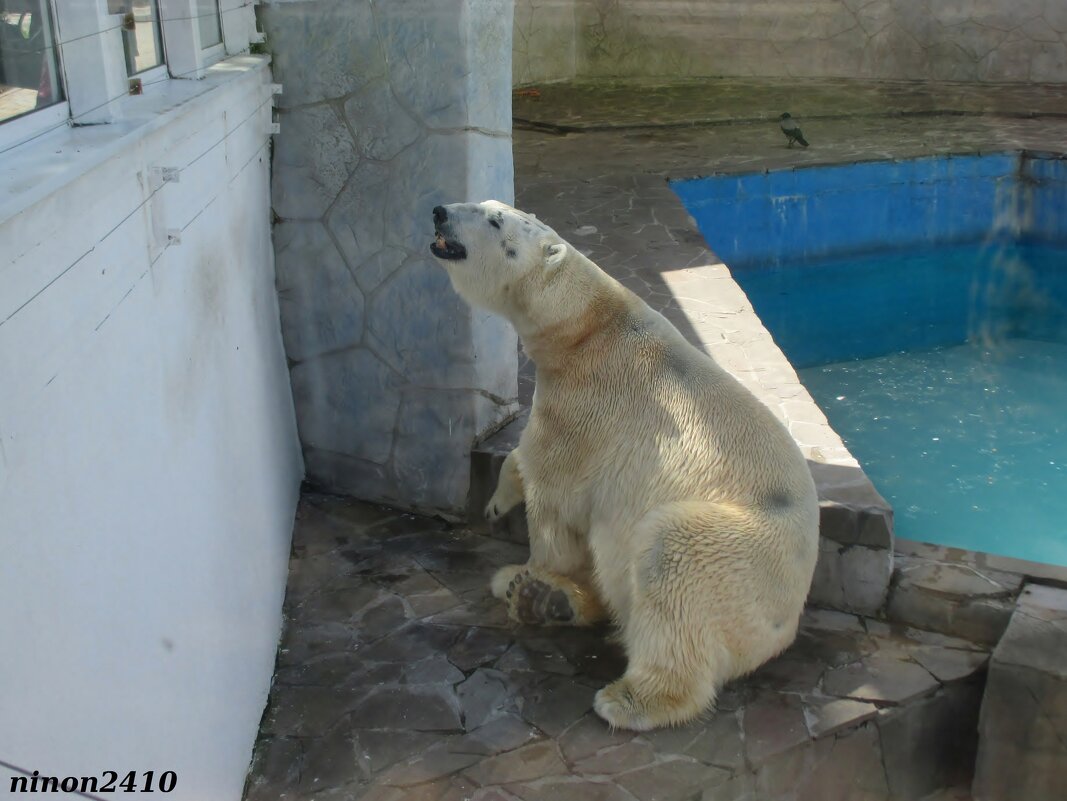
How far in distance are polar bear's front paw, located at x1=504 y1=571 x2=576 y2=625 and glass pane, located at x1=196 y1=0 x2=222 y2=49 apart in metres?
2.02

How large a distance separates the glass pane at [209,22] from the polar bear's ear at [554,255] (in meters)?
1.31

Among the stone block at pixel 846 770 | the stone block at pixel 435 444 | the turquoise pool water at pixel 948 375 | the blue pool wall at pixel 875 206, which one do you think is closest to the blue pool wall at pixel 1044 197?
the blue pool wall at pixel 875 206

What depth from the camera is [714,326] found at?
5312mm

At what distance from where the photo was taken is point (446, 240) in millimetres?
3344

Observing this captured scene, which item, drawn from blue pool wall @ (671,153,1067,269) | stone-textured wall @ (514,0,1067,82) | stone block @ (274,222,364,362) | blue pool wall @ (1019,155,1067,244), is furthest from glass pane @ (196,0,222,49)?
stone-textured wall @ (514,0,1067,82)

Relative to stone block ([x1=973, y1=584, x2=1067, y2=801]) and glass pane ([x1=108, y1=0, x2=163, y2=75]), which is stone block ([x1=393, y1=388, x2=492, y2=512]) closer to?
glass pane ([x1=108, y1=0, x2=163, y2=75])

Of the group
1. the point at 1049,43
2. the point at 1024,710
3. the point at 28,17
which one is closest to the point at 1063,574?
the point at 1024,710

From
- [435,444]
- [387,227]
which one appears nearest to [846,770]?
[435,444]

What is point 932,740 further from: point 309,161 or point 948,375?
point 948,375

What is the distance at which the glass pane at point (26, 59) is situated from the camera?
192 centimetres

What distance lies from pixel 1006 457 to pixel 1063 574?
8.72 ft

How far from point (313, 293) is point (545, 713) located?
203 cm

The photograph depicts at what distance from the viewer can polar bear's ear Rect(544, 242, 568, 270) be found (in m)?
3.29

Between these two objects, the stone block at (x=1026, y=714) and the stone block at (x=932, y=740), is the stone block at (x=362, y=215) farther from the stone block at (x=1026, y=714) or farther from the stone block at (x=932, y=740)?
the stone block at (x=1026, y=714)
